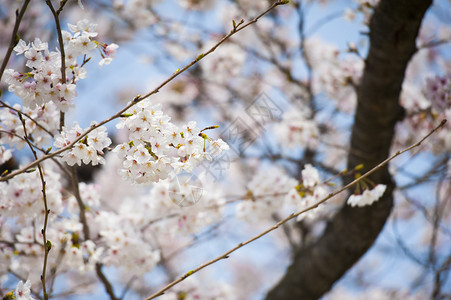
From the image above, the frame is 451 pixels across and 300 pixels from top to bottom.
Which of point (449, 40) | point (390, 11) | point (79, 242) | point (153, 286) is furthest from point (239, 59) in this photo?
point (153, 286)

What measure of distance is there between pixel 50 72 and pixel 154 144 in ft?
1.44

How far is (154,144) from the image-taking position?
127 centimetres

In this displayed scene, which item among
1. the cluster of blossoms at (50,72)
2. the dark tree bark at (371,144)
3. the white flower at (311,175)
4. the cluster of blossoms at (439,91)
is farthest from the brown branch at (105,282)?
the cluster of blossoms at (439,91)

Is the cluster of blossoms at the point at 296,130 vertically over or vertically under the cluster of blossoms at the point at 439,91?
over

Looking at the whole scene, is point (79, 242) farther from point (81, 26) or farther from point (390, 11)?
point (390, 11)

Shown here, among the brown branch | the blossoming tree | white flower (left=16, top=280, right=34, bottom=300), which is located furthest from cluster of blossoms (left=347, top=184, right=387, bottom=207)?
white flower (left=16, top=280, right=34, bottom=300)

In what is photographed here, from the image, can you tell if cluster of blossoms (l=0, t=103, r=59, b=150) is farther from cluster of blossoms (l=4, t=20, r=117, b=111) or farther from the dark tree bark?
the dark tree bark

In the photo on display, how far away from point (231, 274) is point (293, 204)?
6.84 metres

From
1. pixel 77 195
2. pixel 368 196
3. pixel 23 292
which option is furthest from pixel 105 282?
pixel 368 196

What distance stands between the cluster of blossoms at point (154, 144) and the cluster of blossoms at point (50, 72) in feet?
0.76

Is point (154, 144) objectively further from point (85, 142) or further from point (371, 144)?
point (371, 144)

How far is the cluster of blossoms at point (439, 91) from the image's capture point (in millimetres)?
2264

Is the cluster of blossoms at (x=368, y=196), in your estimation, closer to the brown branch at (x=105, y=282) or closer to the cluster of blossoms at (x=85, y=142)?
the cluster of blossoms at (x=85, y=142)

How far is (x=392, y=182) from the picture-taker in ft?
7.93
